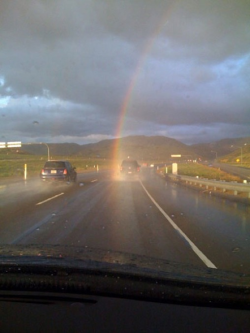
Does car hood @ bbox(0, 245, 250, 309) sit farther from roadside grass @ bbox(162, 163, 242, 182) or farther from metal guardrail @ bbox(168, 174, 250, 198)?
roadside grass @ bbox(162, 163, 242, 182)

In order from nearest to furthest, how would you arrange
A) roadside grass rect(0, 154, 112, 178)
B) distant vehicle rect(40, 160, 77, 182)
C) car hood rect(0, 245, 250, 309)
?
car hood rect(0, 245, 250, 309) < distant vehicle rect(40, 160, 77, 182) < roadside grass rect(0, 154, 112, 178)

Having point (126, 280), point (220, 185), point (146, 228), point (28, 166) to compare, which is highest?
point (28, 166)

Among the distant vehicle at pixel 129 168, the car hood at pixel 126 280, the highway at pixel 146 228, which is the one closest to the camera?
the car hood at pixel 126 280

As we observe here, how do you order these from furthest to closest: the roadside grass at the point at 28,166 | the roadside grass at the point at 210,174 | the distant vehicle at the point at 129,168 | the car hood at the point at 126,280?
the roadside grass at the point at 28,166 → the distant vehicle at the point at 129,168 → the roadside grass at the point at 210,174 → the car hood at the point at 126,280

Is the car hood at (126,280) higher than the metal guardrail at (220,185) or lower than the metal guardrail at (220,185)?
higher

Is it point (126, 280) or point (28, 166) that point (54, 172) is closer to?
point (126, 280)

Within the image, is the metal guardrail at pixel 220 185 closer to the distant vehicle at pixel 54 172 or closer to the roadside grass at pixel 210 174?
the roadside grass at pixel 210 174

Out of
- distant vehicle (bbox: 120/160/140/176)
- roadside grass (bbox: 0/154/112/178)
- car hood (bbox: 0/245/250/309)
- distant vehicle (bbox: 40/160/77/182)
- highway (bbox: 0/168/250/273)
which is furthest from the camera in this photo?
roadside grass (bbox: 0/154/112/178)

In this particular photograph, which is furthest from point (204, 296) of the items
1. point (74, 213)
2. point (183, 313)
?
point (74, 213)

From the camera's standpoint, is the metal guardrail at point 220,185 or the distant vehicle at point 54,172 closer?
the metal guardrail at point 220,185

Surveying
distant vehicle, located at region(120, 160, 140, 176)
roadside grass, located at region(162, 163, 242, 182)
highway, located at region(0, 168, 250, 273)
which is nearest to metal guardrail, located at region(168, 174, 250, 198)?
highway, located at region(0, 168, 250, 273)

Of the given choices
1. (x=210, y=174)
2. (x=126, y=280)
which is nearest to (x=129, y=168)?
(x=210, y=174)

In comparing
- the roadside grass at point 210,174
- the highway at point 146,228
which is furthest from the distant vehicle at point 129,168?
the highway at point 146,228

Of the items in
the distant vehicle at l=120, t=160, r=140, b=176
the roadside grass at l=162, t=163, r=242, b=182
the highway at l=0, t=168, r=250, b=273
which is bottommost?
the highway at l=0, t=168, r=250, b=273
